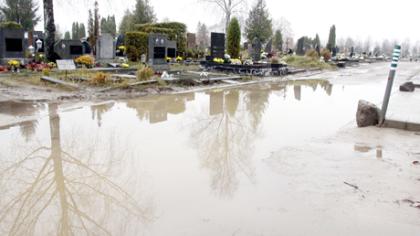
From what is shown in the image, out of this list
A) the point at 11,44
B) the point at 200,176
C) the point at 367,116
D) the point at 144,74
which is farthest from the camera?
the point at 11,44

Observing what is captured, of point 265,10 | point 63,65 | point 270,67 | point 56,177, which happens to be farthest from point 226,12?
point 56,177

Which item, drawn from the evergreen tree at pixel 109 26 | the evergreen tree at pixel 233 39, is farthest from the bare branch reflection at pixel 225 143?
the evergreen tree at pixel 109 26

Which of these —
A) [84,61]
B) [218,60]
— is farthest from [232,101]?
[218,60]

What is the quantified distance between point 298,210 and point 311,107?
8.06m

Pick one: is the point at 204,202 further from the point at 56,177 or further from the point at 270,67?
the point at 270,67

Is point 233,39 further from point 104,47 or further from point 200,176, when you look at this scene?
point 200,176

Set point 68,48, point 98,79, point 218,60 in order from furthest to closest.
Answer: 1. point 218,60
2. point 68,48
3. point 98,79

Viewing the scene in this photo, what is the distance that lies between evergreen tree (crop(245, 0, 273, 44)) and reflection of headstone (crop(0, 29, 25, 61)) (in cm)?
3576

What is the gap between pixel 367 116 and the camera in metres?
8.29

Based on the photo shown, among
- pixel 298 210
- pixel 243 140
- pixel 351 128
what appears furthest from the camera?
pixel 351 128

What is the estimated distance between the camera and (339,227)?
363cm

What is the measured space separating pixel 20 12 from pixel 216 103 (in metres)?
45.0

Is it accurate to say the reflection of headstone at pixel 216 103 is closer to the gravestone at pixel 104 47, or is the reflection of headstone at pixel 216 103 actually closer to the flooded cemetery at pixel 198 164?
the flooded cemetery at pixel 198 164

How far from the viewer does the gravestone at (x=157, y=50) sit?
18469 millimetres
